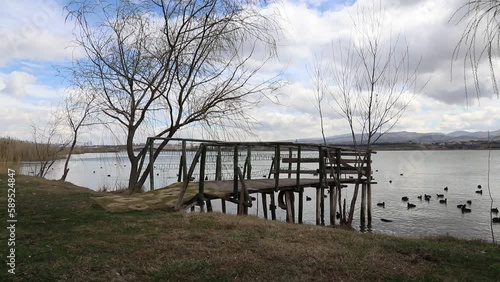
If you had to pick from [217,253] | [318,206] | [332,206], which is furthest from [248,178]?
[217,253]

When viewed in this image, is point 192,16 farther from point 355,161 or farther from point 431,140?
point 431,140

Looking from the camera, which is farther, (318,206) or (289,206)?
(318,206)

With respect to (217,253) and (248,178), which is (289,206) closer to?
(248,178)

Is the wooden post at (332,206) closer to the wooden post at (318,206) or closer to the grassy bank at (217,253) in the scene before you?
the wooden post at (318,206)

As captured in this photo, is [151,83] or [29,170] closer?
[151,83]

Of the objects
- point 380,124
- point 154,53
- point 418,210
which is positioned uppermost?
point 154,53

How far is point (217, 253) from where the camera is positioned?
5254 mm

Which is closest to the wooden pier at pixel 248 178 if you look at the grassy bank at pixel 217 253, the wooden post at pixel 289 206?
the wooden post at pixel 289 206

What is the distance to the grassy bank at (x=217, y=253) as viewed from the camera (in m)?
4.52

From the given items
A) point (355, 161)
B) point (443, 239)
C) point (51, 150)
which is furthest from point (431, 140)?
point (51, 150)

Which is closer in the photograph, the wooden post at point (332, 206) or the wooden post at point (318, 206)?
the wooden post at point (318, 206)

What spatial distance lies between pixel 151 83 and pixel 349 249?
31.4 feet

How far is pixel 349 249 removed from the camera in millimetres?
5789

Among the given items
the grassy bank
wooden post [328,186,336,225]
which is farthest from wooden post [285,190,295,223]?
the grassy bank
